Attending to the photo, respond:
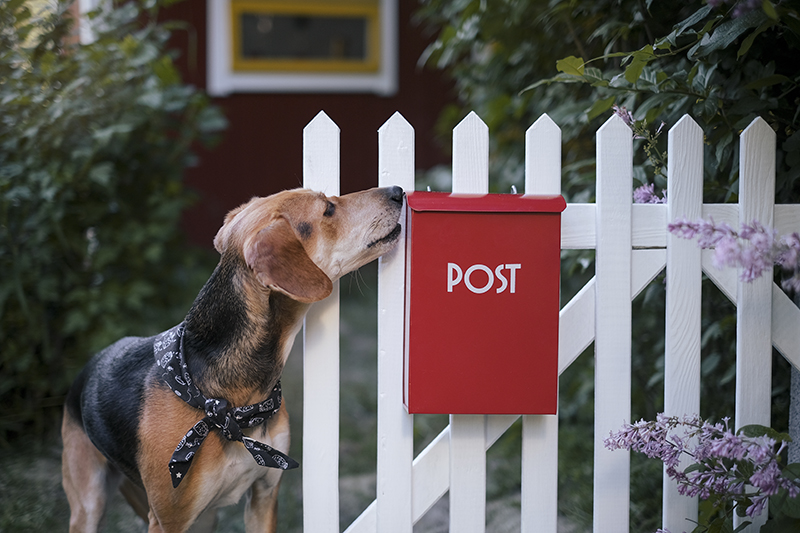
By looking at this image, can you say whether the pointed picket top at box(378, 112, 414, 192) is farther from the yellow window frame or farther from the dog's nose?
the yellow window frame

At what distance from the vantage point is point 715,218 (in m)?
2.11

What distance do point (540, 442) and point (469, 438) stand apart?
0.24 m

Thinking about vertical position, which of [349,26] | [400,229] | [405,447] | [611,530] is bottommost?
[611,530]

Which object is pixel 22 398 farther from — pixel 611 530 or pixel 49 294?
pixel 611 530

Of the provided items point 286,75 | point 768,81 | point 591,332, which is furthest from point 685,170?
point 286,75

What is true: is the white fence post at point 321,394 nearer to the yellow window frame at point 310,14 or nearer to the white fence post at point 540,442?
the white fence post at point 540,442

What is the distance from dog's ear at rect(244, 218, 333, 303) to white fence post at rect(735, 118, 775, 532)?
1.41m

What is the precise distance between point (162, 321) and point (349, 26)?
4921mm

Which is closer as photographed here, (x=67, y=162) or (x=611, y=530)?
(x=611, y=530)

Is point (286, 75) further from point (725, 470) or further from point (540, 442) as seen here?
point (725, 470)

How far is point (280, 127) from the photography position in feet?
24.4

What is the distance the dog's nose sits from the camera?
6.34 ft

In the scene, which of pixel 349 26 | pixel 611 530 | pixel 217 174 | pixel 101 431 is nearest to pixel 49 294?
pixel 101 431

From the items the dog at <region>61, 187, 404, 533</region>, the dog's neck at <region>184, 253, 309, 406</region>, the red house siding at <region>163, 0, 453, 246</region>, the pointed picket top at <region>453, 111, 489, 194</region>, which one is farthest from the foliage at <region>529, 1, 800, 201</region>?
the red house siding at <region>163, 0, 453, 246</region>
